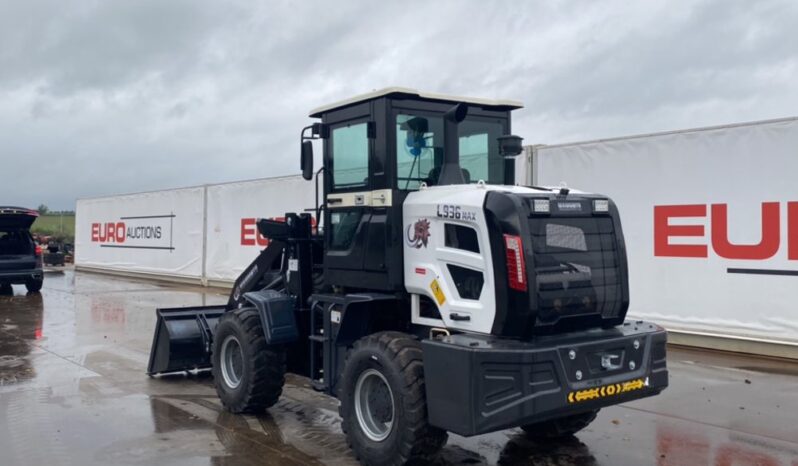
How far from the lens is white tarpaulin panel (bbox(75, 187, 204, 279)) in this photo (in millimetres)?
21422

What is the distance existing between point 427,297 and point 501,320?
86cm

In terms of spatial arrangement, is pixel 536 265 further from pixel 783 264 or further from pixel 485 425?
Answer: pixel 783 264

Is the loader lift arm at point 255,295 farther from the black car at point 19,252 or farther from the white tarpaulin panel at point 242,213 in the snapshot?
the black car at point 19,252

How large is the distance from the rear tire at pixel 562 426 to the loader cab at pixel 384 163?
1.75m

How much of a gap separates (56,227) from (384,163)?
46008 millimetres

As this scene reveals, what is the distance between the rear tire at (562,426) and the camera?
19.9 feet

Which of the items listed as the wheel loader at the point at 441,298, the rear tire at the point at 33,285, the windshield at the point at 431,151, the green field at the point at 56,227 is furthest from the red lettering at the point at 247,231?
the green field at the point at 56,227

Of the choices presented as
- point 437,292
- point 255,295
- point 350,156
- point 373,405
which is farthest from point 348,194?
point 373,405

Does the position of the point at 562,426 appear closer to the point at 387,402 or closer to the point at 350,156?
the point at 387,402

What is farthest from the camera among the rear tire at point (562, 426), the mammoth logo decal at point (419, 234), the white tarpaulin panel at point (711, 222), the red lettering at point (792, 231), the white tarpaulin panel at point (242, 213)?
the white tarpaulin panel at point (242, 213)

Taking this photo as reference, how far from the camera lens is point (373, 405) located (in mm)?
5398

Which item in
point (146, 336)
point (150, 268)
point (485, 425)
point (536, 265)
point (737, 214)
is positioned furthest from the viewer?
point (150, 268)

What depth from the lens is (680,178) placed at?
1044cm

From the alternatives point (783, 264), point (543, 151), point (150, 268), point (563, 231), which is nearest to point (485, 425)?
point (563, 231)
